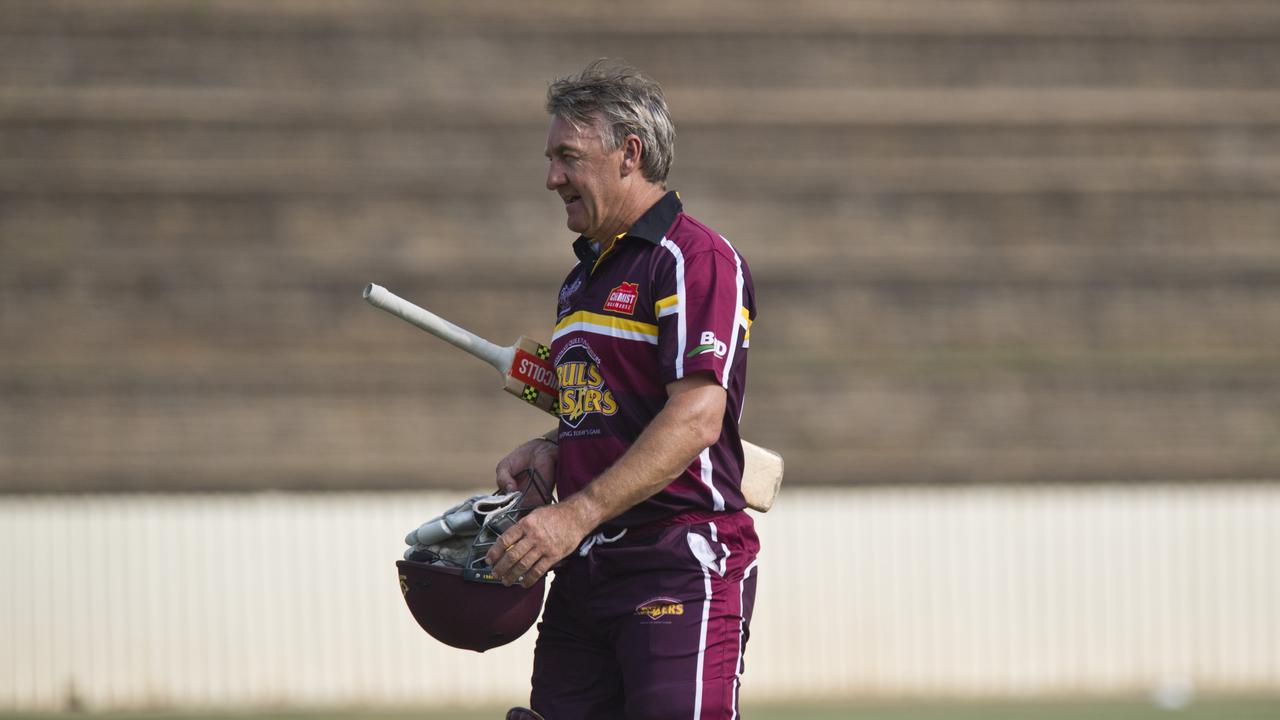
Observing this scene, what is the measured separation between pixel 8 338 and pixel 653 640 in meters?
11.0

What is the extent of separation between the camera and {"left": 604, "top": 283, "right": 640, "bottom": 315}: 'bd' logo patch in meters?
3.14

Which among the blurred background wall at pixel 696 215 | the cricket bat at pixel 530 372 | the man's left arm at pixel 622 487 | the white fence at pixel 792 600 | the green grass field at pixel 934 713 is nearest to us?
the man's left arm at pixel 622 487

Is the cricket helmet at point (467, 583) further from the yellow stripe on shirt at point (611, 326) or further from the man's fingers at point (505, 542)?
the yellow stripe on shirt at point (611, 326)

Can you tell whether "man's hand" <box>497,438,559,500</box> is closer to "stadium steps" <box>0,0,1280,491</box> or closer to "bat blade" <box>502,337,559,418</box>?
"bat blade" <box>502,337,559,418</box>

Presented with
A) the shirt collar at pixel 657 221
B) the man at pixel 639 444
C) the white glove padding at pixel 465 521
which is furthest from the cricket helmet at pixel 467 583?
the shirt collar at pixel 657 221

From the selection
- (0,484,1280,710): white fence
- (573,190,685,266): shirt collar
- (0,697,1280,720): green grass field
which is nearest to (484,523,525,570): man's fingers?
(573,190,685,266): shirt collar

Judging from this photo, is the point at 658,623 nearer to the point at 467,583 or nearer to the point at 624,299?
the point at 467,583

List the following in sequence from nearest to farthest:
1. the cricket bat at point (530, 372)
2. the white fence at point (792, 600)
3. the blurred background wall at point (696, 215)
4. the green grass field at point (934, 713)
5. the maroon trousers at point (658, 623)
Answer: the maroon trousers at point (658, 623) < the cricket bat at point (530, 372) < the green grass field at point (934, 713) < the white fence at point (792, 600) < the blurred background wall at point (696, 215)

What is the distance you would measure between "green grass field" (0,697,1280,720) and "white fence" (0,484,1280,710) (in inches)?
6.5

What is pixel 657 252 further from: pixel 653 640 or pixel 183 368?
pixel 183 368

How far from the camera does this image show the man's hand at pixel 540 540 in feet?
9.89

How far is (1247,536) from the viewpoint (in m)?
9.93

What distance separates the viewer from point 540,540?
301cm

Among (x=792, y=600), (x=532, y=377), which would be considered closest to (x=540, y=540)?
(x=532, y=377)
